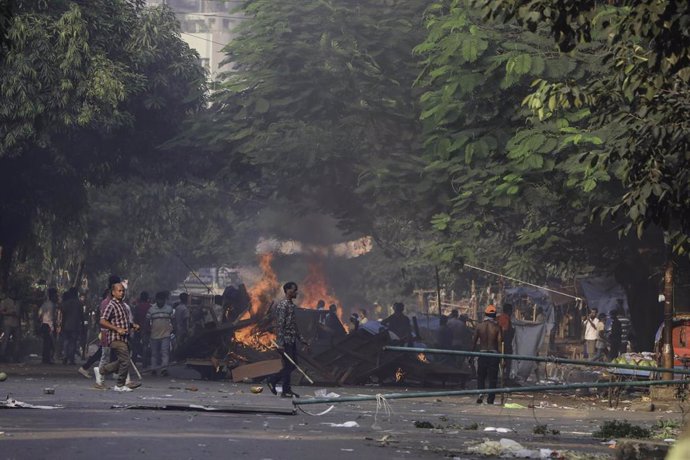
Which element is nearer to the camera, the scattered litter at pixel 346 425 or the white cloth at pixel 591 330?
the scattered litter at pixel 346 425

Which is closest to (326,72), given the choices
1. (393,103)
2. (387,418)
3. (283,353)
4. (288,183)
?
(393,103)

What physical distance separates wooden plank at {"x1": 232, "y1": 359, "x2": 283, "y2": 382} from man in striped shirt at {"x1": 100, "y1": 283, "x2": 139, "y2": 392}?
6430 millimetres

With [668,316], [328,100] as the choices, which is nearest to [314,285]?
[328,100]

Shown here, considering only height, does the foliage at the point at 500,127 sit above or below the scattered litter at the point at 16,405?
above

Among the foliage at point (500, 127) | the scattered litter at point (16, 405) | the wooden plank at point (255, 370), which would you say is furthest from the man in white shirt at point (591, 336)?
the scattered litter at point (16, 405)

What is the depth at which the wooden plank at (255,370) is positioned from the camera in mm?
27625

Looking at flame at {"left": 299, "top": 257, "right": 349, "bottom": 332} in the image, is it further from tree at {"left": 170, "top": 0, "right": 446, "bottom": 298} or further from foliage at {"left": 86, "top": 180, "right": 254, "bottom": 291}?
tree at {"left": 170, "top": 0, "right": 446, "bottom": 298}

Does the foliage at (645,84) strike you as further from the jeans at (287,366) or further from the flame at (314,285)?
the flame at (314,285)

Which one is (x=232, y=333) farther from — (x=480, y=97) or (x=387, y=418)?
(x=387, y=418)

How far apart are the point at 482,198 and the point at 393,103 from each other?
5775 millimetres

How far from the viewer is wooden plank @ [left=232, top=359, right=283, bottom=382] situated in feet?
90.6

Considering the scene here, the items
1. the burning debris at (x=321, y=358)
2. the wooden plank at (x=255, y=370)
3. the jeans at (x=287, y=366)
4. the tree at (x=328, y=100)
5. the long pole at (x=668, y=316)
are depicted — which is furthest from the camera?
the tree at (x=328, y=100)

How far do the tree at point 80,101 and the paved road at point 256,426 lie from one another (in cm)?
676

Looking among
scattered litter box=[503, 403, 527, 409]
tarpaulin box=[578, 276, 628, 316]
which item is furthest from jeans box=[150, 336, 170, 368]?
tarpaulin box=[578, 276, 628, 316]
